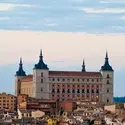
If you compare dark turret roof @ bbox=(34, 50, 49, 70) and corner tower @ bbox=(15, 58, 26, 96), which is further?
corner tower @ bbox=(15, 58, 26, 96)

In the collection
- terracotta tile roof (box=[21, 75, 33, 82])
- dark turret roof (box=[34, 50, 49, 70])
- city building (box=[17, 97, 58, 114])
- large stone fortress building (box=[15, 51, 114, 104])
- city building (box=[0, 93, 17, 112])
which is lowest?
city building (box=[17, 97, 58, 114])

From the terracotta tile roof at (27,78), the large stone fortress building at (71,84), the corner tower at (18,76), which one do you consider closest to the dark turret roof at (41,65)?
the large stone fortress building at (71,84)

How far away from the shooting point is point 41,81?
144m

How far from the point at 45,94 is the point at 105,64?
1081cm

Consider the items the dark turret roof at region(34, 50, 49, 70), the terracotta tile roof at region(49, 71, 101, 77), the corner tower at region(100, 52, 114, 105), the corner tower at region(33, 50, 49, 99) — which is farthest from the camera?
the terracotta tile roof at region(49, 71, 101, 77)

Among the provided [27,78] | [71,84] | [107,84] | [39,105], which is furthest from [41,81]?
[39,105]

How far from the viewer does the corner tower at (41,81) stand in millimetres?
143500

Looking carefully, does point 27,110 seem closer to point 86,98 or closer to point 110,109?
point 110,109

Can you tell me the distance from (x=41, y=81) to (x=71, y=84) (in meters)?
3.95

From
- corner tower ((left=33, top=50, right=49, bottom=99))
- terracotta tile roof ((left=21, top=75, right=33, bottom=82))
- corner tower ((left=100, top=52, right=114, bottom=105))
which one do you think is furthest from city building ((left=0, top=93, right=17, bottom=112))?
corner tower ((left=100, top=52, right=114, bottom=105))

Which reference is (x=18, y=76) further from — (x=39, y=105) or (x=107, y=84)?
(x=39, y=105)

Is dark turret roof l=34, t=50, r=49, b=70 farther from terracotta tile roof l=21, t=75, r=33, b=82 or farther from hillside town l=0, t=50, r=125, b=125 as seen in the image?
terracotta tile roof l=21, t=75, r=33, b=82

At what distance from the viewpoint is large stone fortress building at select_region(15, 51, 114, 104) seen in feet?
472

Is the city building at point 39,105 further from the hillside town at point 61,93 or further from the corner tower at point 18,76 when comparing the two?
the corner tower at point 18,76
